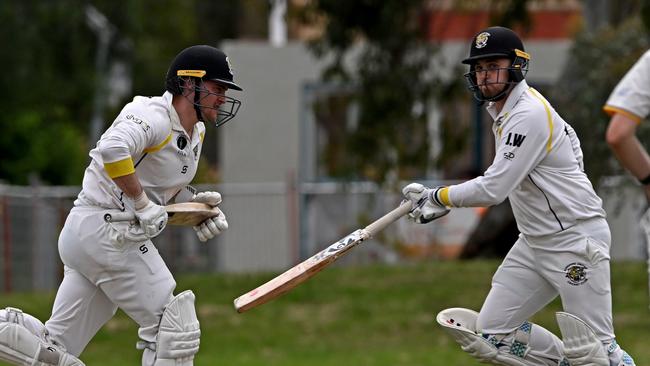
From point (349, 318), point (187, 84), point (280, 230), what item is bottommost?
point (280, 230)

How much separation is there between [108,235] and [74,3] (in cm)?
1486

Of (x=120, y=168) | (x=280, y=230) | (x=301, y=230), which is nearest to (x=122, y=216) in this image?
(x=120, y=168)

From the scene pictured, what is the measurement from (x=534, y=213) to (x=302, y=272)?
1360 mm

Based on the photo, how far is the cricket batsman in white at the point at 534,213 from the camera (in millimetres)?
8031

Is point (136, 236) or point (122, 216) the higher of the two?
point (122, 216)

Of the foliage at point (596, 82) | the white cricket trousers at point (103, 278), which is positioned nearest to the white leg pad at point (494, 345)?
the white cricket trousers at point (103, 278)

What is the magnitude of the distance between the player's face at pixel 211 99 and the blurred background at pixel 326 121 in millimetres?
5021

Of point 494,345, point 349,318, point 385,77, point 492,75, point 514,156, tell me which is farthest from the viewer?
point 385,77

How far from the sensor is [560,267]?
8.12 meters

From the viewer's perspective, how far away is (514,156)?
7988 millimetres

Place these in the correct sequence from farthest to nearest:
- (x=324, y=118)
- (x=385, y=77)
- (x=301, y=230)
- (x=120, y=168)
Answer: (x=324, y=118)
(x=301, y=230)
(x=385, y=77)
(x=120, y=168)

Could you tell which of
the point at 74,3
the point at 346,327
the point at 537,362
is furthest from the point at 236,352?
the point at 74,3

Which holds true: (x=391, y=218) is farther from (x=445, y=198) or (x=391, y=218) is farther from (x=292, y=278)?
(x=292, y=278)

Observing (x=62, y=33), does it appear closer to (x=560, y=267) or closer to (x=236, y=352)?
(x=236, y=352)
